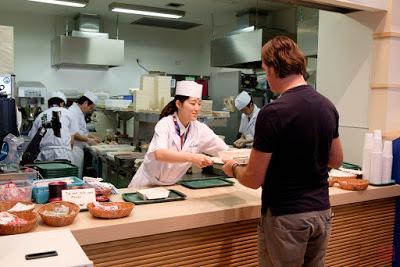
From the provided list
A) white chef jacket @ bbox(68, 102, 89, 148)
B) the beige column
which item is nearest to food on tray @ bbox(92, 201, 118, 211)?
the beige column

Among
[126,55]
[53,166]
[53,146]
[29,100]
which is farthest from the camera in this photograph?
[126,55]

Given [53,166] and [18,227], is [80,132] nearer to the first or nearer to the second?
[53,166]

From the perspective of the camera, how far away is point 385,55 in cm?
308

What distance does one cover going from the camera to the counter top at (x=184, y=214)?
5.86 feet

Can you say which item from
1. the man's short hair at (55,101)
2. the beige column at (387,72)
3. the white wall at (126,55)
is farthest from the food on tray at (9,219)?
the white wall at (126,55)

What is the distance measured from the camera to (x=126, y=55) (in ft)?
28.3

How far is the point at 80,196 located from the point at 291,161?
42.2 inches

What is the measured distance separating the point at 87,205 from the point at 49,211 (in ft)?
0.61

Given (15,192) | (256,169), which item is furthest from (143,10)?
(256,169)

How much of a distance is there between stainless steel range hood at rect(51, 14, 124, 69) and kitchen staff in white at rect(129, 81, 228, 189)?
16.0 feet

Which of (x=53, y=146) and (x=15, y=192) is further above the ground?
(x=15, y=192)

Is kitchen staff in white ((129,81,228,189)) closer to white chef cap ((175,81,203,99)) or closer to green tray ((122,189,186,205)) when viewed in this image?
white chef cap ((175,81,203,99))

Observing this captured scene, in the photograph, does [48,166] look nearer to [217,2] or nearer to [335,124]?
[335,124]

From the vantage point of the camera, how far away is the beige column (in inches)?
121
